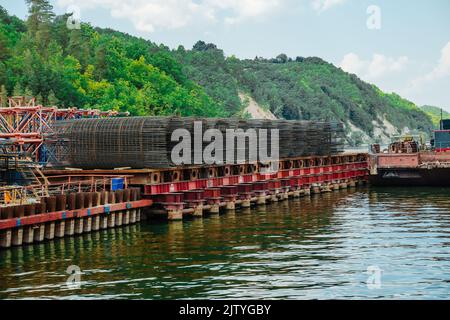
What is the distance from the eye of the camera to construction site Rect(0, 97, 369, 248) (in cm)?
4191

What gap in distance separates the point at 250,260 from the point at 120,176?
58.3 ft

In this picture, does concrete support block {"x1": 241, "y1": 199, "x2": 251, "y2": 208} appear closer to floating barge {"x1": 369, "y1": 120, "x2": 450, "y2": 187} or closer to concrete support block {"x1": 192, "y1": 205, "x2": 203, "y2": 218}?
concrete support block {"x1": 192, "y1": 205, "x2": 203, "y2": 218}

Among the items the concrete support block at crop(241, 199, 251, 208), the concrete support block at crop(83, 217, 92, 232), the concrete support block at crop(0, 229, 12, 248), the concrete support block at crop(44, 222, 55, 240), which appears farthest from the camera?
the concrete support block at crop(241, 199, 251, 208)

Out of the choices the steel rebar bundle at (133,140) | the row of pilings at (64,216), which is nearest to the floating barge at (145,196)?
the row of pilings at (64,216)

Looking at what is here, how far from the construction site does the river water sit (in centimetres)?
128

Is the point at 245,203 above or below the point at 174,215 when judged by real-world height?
above

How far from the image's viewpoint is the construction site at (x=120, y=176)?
137ft

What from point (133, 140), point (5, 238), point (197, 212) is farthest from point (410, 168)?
point (5, 238)

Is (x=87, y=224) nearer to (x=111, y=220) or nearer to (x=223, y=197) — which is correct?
(x=111, y=220)

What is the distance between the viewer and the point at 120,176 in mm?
50469

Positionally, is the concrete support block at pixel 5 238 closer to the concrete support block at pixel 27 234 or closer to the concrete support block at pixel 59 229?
the concrete support block at pixel 27 234

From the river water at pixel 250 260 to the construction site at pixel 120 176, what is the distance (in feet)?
4.19

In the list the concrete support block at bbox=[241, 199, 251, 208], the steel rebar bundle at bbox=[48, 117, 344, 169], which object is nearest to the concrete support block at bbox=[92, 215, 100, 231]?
the steel rebar bundle at bbox=[48, 117, 344, 169]
